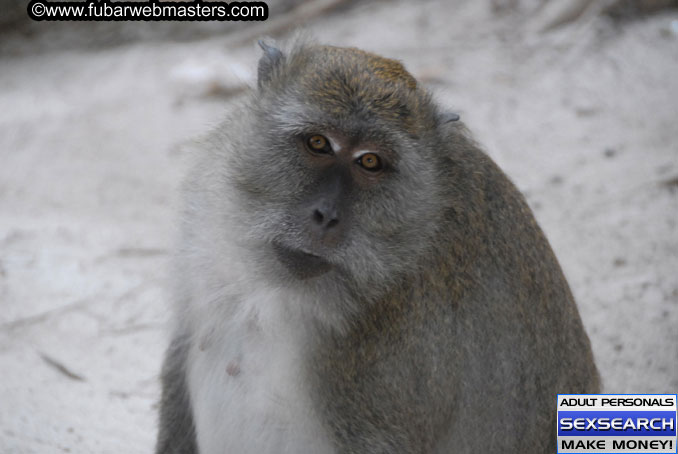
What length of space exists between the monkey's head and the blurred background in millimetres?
556

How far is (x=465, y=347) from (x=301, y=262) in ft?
2.70

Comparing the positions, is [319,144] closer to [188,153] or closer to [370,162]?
[370,162]

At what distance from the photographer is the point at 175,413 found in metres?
4.04

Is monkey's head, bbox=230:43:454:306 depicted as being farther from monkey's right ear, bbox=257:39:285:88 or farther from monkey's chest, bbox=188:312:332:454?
monkey's chest, bbox=188:312:332:454

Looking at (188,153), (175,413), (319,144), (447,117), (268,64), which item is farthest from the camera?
(175,413)

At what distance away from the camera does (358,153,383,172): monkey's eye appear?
10.2 feet

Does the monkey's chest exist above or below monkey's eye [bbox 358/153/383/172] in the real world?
below

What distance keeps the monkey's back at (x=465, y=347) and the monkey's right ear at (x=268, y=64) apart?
83 centimetres

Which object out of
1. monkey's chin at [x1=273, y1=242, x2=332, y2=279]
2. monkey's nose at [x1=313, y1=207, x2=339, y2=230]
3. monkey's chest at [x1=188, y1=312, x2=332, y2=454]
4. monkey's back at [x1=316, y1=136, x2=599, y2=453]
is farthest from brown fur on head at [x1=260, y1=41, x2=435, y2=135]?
monkey's chest at [x1=188, y1=312, x2=332, y2=454]

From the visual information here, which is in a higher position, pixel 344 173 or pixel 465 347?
pixel 344 173

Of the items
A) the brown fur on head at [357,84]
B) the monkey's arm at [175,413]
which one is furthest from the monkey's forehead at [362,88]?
the monkey's arm at [175,413]

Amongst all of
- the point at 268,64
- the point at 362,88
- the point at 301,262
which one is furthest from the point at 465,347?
the point at 268,64

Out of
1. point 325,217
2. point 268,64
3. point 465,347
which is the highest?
point 268,64

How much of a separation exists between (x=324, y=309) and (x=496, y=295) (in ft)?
2.41
